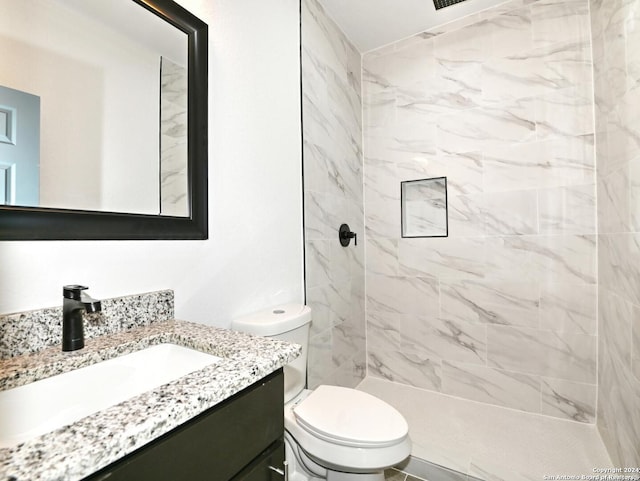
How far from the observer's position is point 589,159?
5.61 ft

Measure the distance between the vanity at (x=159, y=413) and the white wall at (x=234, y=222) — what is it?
0.31 feet

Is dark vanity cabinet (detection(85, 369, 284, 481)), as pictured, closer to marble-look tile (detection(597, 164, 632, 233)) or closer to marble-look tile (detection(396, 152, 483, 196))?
marble-look tile (detection(597, 164, 632, 233))

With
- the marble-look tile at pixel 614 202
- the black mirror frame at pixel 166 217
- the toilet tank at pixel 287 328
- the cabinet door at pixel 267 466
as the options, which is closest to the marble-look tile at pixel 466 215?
the marble-look tile at pixel 614 202

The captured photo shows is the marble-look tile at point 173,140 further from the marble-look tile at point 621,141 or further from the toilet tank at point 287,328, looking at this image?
the marble-look tile at point 621,141

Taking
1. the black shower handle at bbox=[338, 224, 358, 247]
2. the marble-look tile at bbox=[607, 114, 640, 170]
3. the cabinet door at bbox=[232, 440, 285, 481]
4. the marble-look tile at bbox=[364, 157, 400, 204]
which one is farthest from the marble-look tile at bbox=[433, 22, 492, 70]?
the cabinet door at bbox=[232, 440, 285, 481]

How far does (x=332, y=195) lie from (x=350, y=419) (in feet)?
4.20

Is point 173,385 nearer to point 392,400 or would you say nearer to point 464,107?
point 392,400

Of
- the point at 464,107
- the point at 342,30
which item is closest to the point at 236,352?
the point at 464,107

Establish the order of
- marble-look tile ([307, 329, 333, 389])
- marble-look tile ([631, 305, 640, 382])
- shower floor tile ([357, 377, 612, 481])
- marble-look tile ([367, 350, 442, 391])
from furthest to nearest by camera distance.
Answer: marble-look tile ([367, 350, 442, 391])
marble-look tile ([307, 329, 333, 389])
shower floor tile ([357, 377, 612, 481])
marble-look tile ([631, 305, 640, 382])

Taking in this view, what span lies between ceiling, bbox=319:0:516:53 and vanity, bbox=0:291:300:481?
2069 millimetres

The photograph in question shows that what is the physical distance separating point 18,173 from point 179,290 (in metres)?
0.52

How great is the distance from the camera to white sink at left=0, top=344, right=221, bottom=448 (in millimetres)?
583

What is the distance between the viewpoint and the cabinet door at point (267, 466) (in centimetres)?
63

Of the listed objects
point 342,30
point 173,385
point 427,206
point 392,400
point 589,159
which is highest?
point 342,30
